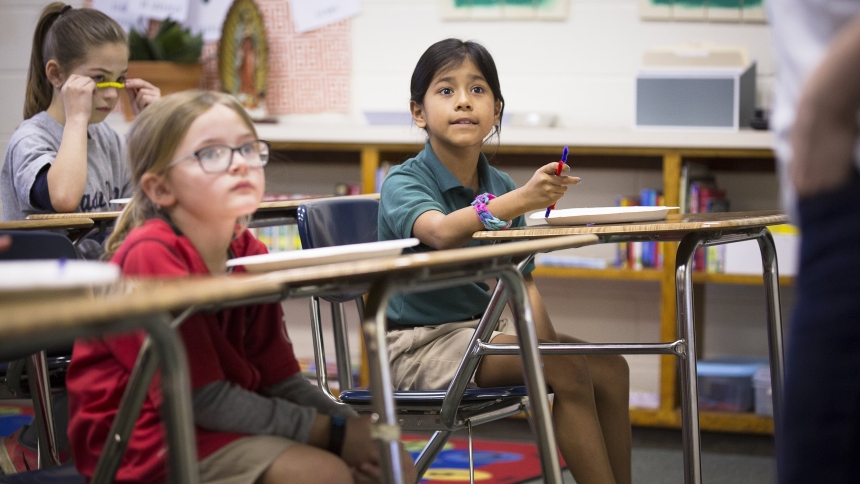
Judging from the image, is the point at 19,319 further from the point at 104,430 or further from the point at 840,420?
the point at 840,420

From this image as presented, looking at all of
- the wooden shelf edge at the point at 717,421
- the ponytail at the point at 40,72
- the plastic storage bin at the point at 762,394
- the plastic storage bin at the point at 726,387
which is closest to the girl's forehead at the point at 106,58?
the ponytail at the point at 40,72

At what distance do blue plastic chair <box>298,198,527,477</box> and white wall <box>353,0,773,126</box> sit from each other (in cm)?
165

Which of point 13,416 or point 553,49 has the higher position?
point 553,49

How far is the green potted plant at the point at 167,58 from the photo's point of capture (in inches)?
138

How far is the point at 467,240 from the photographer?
1696 mm

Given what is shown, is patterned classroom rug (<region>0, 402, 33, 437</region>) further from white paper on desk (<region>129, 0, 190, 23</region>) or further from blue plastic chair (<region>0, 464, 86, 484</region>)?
blue plastic chair (<region>0, 464, 86, 484</region>)

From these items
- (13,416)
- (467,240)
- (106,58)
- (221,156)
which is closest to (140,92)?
(106,58)

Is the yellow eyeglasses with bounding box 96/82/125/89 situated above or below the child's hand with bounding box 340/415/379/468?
above

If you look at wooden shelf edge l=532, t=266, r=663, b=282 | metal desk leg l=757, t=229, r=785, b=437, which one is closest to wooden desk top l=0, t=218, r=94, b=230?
metal desk leg l=757, t=229, r=785, b=437

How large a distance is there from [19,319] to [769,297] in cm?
155

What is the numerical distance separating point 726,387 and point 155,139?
223 cm

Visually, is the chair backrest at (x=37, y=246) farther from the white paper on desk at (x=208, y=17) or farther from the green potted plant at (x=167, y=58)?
the white paper on desk at (x=208, y=17)

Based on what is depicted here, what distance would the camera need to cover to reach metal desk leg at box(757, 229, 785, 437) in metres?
1.84

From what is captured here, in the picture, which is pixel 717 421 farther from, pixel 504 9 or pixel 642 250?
pixel 504 9
